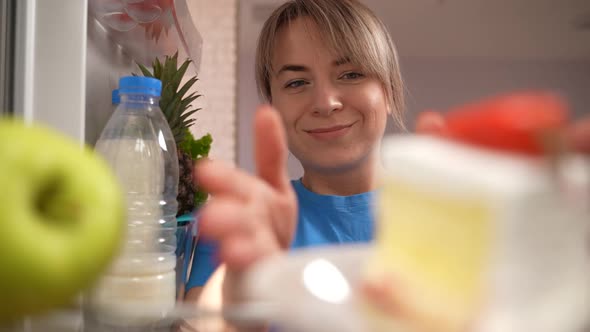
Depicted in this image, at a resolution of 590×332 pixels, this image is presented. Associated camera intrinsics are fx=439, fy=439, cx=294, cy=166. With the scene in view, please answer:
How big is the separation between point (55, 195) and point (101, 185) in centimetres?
3

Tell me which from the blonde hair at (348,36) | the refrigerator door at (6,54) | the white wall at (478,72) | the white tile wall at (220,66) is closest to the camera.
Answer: the refrigerator door at (6,54)

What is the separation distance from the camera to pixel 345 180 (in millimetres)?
971

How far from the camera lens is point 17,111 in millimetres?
573

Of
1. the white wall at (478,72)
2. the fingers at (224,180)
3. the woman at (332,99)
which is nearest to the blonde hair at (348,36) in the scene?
the woman at (332,99)

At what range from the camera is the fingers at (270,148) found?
0.28 metres

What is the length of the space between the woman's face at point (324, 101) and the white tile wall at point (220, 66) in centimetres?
138

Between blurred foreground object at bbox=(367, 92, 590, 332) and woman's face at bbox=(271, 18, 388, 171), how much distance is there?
62 centimetres

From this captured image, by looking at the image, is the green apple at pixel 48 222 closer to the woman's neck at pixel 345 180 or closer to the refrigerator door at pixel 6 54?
the refrigerator door at pixel 6 54

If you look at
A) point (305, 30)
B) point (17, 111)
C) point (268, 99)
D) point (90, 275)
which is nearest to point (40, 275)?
point (90, 275)

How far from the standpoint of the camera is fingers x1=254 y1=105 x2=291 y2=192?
0.92 feet

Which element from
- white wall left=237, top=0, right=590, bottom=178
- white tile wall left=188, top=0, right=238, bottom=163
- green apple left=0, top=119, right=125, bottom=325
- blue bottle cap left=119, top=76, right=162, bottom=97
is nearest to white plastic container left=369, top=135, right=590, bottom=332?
green apple left=0, top=119, right=125, bottom=325

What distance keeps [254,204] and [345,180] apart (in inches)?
28.1

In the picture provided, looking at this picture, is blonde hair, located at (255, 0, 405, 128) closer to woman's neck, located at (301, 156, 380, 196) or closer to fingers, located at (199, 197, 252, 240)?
woman's neck, located at (301, 156, 380, 196)

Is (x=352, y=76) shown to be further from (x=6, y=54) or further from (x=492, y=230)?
(x=492, y=230)
